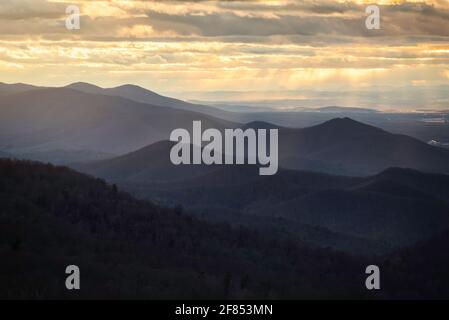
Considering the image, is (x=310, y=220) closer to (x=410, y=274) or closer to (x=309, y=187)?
(x=309, y=187)

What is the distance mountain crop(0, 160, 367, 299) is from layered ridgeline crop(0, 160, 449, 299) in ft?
0.26

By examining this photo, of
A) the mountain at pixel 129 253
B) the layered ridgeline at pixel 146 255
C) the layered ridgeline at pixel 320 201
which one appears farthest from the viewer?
the layered ridgeline at pixel 320 201

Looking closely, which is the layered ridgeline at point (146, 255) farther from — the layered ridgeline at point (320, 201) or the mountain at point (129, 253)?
the layered ridgeline at point (320, 201)

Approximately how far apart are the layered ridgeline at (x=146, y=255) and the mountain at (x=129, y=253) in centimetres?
8

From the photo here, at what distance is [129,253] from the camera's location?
5569 centimetres

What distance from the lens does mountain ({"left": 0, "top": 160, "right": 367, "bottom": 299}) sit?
4506 cm

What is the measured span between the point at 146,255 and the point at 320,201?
90.2 m

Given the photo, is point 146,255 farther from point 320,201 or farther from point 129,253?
point 320,201

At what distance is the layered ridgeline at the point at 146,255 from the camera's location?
4562 cm

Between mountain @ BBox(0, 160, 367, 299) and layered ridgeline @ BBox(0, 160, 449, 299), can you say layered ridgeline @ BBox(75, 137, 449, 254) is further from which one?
mountain @ BBox(0, 160, 367, 299)

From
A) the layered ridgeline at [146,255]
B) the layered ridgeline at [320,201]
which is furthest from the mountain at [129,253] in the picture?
the layered ridgeline at [320,201]

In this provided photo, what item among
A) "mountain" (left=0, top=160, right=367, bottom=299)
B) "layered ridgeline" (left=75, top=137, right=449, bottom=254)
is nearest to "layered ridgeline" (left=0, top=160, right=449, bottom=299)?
"mountain" (left=0, top=160, right=367, bottom=299)
